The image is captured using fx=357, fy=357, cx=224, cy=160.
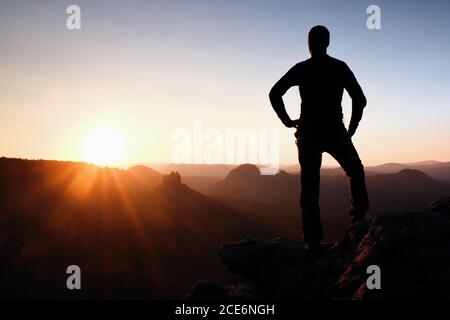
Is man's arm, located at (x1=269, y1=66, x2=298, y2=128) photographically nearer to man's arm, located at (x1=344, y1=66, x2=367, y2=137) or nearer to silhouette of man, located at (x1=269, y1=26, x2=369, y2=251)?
silhouette of man, located at (x1=269, y1=26, x2=369, y2=251)

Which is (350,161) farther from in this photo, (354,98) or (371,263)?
(371,263)

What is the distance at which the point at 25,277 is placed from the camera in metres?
20.6

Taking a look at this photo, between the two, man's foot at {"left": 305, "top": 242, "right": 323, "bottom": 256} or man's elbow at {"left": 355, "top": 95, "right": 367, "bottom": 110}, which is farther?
man's foot at {"left": 305, "top": 242, "right": 323, "bottom": 256}

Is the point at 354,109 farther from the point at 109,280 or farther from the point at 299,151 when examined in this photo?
the point at 109,280

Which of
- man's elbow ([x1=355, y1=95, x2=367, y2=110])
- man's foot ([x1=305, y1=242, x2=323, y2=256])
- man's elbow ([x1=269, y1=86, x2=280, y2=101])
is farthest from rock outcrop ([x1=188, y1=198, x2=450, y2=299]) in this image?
man's elbow ([x1=269, y1=86, x2=280, y2=101])

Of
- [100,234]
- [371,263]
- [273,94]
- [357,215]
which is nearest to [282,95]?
[273,94]

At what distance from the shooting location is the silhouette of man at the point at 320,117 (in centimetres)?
566

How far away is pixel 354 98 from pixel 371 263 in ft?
8.80

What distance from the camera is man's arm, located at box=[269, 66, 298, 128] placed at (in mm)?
5859

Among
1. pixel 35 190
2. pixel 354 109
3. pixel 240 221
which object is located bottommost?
pixel 240 221

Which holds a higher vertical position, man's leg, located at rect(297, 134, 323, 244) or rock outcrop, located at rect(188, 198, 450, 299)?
man's leg, located at rect(297, 134, 323, 244)

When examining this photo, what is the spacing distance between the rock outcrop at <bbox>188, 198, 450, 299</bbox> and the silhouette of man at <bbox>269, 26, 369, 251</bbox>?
644 millimetres

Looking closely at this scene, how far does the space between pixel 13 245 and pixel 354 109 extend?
25.4m
